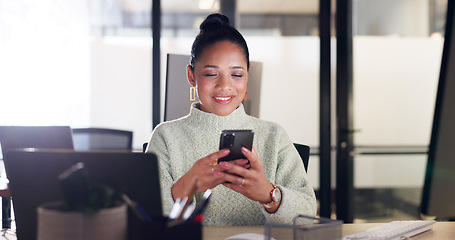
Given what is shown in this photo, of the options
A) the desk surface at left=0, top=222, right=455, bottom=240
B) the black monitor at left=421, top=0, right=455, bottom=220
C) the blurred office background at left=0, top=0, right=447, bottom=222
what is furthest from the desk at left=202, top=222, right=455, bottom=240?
the blurred office background at left=0, top=0, right=447, bottom=222

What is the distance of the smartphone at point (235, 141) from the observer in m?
1.12

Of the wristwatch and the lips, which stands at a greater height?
the lips

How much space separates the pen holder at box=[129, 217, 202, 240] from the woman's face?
0.76 metres

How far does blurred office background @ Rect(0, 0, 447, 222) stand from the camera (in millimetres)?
3695

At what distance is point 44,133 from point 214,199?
24.6 inches

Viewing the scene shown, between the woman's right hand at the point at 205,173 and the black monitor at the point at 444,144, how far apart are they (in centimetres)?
265

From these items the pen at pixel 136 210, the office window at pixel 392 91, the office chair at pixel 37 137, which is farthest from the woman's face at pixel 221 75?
the office window at pixel 392 91

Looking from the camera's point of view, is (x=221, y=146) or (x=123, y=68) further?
(x=123, y=68)

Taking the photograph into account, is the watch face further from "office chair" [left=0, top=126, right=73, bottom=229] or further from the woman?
"office chair" [left=0, top=126, right=73, bottom=229]

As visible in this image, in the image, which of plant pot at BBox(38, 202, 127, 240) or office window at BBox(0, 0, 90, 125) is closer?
plant pot at BBox(38, 202, 127, 240)

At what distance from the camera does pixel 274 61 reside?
3.89 metres

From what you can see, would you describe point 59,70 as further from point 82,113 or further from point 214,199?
point 214,199

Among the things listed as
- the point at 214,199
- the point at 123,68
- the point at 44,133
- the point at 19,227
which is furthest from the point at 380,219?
the point at 19,227

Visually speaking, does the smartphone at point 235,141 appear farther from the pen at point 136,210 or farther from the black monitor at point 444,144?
the black monitor at point 444,144
